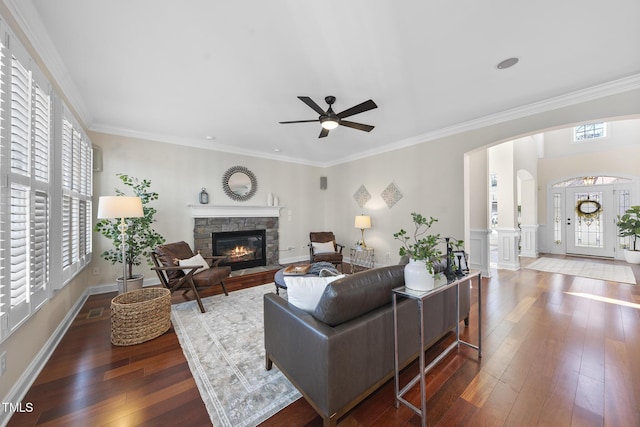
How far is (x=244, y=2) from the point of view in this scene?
170 cm

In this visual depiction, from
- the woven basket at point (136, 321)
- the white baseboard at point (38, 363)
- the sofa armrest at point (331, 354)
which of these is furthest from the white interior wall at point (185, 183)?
the sofa armrest at point (331, 354)

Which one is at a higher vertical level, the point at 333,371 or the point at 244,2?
the point at 244,2

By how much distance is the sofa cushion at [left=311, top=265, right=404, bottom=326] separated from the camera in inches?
58.2

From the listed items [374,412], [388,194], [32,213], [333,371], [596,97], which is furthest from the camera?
[388,194]

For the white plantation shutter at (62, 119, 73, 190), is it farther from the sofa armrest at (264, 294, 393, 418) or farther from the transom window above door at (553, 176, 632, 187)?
the transom window above door at (553, 176, 632, 187)

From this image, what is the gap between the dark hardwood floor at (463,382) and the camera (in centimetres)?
151

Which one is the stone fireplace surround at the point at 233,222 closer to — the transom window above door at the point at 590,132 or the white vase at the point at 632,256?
the white vase at the point at 632,256

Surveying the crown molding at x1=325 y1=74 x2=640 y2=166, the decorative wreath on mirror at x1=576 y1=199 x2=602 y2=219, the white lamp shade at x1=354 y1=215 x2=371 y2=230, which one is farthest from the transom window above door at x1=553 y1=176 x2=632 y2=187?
the white lamp shade at x1=354 y1=215 x2=371 y2=230

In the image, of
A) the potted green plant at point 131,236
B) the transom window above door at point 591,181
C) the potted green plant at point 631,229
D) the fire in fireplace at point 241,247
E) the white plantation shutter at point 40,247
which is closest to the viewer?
the white plantation shutter at point 40,247

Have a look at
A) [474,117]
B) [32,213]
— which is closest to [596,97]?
[474,117]

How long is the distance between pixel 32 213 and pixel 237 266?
3658 millimetres

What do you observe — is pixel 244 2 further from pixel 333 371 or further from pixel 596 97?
pixel 596 97

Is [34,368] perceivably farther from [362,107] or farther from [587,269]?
[587,269]

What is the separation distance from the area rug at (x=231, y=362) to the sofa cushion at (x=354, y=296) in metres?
0.69
